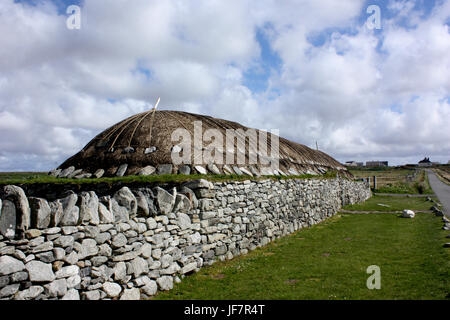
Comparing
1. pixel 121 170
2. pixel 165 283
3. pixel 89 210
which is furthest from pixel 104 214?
pixel 121 170

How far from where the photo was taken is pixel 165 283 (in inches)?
314

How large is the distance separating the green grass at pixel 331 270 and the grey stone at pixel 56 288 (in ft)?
8.12

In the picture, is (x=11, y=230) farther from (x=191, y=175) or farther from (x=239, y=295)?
(x=191, y=175)

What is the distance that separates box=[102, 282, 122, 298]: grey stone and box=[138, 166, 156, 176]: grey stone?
201 inches

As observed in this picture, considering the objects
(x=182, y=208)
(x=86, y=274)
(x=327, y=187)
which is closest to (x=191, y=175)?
(x=182, y=208)

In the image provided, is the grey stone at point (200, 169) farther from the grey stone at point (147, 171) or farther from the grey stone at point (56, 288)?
the grey stone at point (56, 288)

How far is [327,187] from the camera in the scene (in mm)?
22547

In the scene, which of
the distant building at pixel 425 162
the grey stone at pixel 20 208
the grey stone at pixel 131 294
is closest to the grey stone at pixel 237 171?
the grey stone at pixel 131 294

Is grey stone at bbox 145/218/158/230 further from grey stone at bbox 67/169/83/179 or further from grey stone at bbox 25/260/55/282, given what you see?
grey stone at bbox 67/169/83/179

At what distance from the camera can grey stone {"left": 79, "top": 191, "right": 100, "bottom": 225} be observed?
237 inches

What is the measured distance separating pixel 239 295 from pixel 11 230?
492 centimetres

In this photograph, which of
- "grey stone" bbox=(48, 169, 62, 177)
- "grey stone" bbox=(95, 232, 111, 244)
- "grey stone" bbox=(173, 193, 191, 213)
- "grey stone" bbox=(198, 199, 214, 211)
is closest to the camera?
"grey stone" bbox=(95, 232, 111, 244)

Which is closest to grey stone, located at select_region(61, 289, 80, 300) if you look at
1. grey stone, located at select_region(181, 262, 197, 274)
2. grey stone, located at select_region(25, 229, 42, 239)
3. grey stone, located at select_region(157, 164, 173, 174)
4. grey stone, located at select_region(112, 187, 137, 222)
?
grey stone, located at select_region(25, 229, 42, 239)

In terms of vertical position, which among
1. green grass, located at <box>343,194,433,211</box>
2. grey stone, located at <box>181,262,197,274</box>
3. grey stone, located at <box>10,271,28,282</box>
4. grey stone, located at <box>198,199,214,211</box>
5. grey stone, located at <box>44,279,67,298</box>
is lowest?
grey stone, located at <box>181,262,197,274</box>
